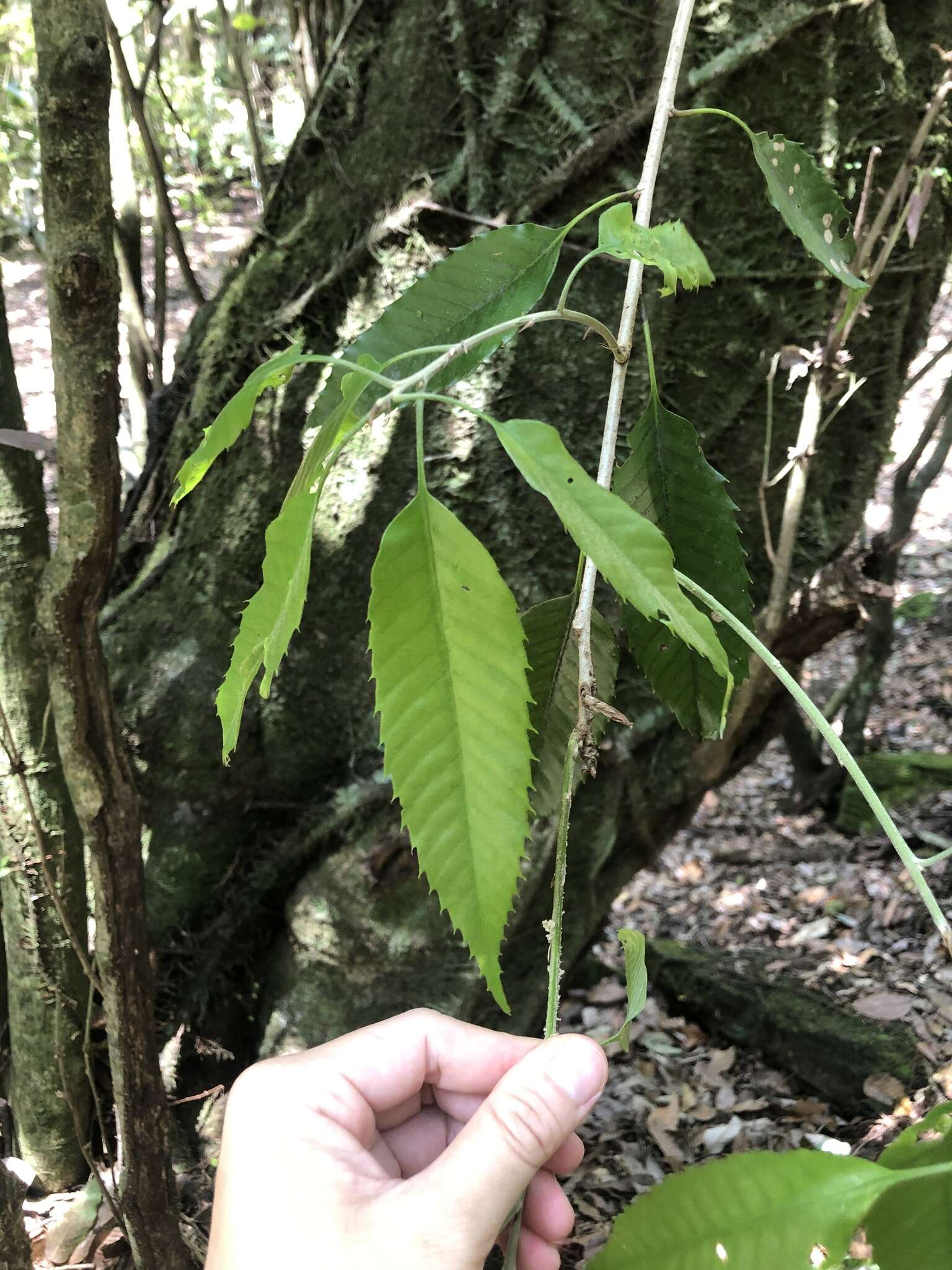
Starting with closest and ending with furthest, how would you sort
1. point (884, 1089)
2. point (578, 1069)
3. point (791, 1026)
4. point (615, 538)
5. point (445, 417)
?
point (615, 538) → point (578, 1069) → point (445, 417) → point (884, 1089) → point (791, 1026)

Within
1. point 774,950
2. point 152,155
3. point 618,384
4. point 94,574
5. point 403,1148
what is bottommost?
point 774,950

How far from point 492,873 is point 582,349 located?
0.97m

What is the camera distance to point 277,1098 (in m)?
0.65

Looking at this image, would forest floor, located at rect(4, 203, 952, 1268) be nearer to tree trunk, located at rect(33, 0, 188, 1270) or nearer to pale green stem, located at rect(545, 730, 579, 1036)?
tree trunk, located at rect(33, 0, 188, 1270)

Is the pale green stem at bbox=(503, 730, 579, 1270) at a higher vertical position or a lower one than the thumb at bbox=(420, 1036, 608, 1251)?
higher

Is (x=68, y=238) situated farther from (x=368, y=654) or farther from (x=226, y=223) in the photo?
(x=226, y=223)

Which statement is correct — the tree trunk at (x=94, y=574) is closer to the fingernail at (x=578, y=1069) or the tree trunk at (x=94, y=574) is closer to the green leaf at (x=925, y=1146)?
the fingernail at (x=578, y=1069)

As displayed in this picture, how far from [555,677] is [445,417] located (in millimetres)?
718

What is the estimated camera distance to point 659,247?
431mm

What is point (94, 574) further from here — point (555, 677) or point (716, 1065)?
point (716, 1065)

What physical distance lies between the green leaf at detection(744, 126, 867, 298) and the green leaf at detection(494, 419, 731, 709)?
12.9 inches

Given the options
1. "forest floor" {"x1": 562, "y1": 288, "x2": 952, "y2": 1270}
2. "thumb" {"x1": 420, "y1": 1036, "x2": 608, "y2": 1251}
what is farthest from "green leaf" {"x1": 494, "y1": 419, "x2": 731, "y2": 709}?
"forest floor" {"x1": 562, "y1": 288, "x2": 952, "y2": 1270}

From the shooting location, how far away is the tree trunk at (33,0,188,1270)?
792mm

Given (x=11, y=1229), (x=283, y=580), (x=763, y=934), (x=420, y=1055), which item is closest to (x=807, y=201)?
(x=283, y=580)
